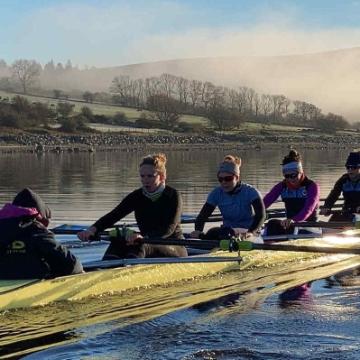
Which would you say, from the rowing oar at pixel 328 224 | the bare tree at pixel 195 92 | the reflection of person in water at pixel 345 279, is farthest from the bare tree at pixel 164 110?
the reflection of person in water at pixel 345 279

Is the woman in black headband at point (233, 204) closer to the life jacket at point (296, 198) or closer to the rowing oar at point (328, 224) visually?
the rowing oar at point (328, 224)

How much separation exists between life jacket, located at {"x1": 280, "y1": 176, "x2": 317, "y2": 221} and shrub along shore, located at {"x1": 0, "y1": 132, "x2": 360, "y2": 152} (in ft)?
245

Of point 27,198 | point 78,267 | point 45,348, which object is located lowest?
point 45,348

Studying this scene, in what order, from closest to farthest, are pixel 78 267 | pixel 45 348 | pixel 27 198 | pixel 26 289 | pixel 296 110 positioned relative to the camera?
1. pixel 45 348
2. pixel 27 198
3. pixel 26 289
4. pixel 78 267
5. pixel 296 110

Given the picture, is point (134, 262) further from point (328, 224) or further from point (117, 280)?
point (328, 224)

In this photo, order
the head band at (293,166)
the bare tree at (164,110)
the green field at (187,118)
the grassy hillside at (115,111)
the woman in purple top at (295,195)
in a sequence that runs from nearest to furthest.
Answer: the woman in purple top at (295,195) < the head band at (293,166) < the bare tree at (164,110) < the green field at (187,118) < the grassy hillside at (115,111)

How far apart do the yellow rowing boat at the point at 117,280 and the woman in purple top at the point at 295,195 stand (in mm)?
837

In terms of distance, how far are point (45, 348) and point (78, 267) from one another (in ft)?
5.97

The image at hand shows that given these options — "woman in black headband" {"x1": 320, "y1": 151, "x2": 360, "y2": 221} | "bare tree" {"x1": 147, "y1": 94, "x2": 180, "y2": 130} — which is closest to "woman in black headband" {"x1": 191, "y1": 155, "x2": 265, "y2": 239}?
"woman in black headband" {"x1": 320, "y1": 151, "x2": 360, "y2": 221}

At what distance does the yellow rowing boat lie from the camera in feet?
28.1

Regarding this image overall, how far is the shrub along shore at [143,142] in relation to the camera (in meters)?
91.4

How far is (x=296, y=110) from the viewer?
171375 mm

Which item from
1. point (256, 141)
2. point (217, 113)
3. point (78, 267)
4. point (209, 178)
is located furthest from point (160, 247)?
point (217, 113)

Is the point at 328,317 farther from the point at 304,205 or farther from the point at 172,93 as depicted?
the point at 172,93
